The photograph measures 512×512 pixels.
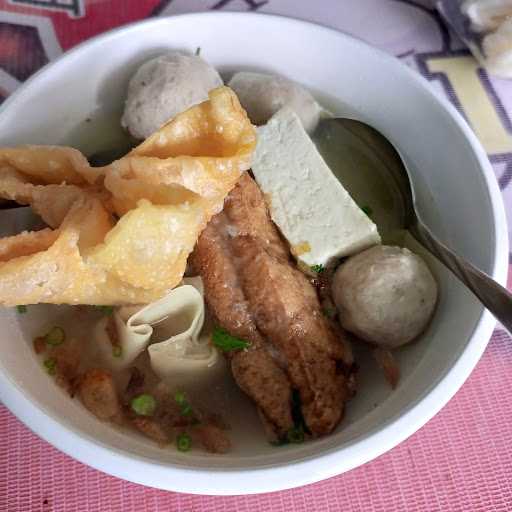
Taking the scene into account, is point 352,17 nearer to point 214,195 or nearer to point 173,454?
point 214,195

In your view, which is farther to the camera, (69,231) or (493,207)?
(493,207)

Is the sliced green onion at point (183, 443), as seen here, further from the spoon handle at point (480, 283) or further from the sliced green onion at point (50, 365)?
the spoon handle at point (480, 283)

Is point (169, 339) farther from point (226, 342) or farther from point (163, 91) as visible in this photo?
point (163, 91)

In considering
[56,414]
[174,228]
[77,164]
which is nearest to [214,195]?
[174,228]

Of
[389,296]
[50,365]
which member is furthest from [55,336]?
[389,296]

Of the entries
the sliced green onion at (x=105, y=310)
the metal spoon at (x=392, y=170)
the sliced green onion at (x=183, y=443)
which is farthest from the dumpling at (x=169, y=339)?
the metal spoon at (x=392, y=170)

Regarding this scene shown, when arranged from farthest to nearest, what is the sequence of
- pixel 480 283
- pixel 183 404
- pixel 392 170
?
pixel 392 170 → pixel 183 404 → pixel 480 283
